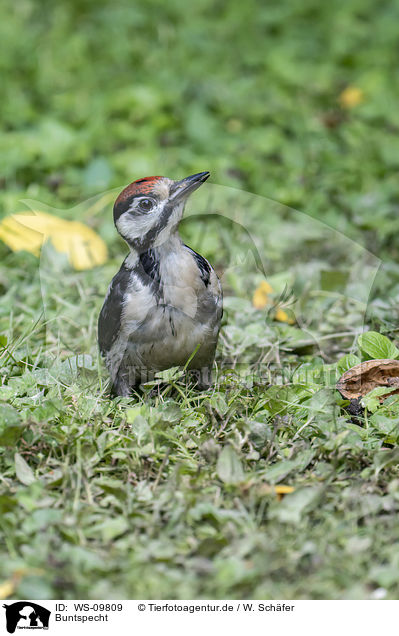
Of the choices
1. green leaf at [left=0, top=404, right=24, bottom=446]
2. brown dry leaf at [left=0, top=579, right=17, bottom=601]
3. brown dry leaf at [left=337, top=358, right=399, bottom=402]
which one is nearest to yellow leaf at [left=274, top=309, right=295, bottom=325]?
brown dry leaf at [left=337, top=358, right=399, bottom=402]

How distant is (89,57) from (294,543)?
6129 millimetres

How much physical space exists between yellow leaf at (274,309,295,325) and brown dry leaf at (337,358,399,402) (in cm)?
64

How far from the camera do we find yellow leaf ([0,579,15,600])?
8.49 feet

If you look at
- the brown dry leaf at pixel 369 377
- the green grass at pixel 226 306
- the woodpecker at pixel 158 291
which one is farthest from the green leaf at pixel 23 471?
the brown dry leaf at pixel 369 377

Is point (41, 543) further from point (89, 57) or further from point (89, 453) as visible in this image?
point (89, 57)

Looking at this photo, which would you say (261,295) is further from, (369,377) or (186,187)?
(186,187)

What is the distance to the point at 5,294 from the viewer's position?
4656 mm

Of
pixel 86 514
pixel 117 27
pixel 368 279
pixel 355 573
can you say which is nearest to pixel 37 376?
pixel 86 514

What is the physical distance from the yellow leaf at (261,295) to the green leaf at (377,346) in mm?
642

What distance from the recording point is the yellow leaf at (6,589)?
8.49 ft

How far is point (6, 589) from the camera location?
8.51ft

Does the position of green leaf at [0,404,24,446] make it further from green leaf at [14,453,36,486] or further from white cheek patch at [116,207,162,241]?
white cheek patch at [116,207,162,241]
